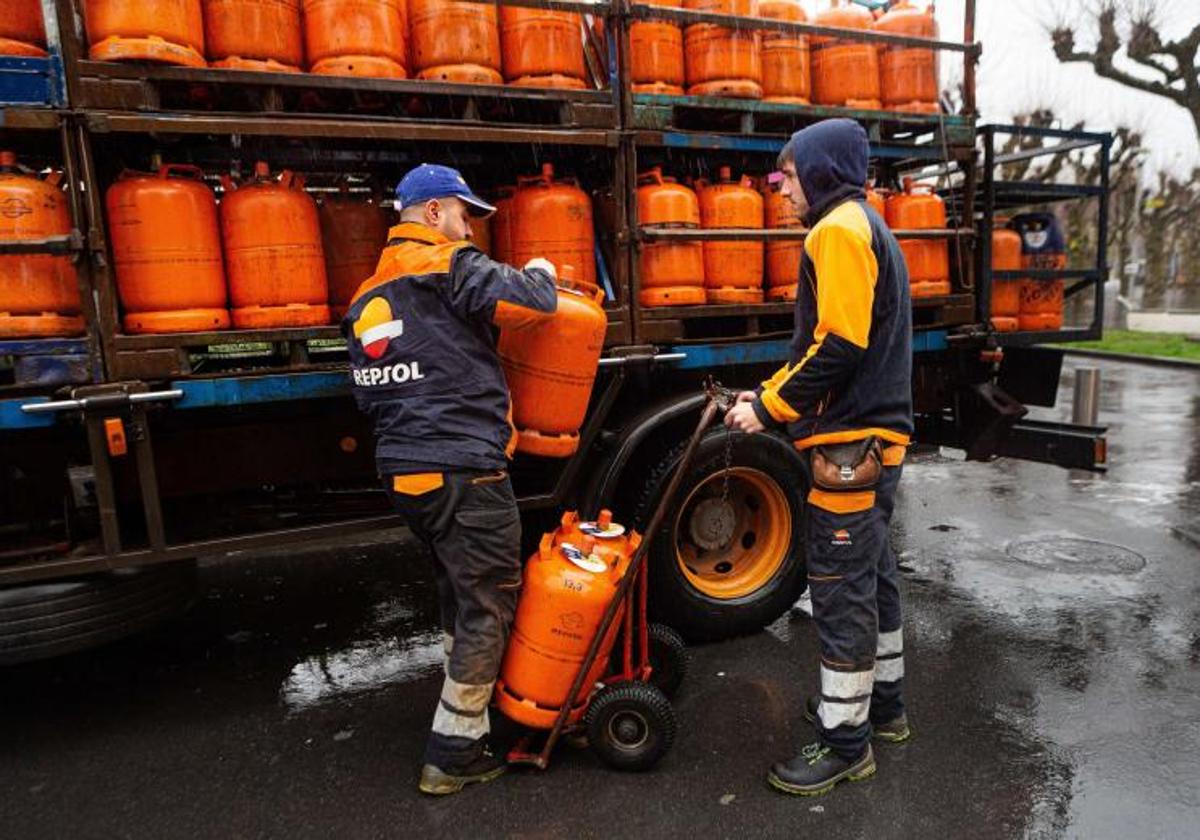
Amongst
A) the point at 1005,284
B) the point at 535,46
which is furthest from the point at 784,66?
the point at 1005,284

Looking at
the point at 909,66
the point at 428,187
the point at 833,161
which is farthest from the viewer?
the point at 909,66

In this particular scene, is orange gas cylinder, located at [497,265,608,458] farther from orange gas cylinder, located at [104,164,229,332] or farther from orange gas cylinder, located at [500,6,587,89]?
orange gas cylinder, located at [104,164,229,332]

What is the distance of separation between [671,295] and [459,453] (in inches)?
59.7

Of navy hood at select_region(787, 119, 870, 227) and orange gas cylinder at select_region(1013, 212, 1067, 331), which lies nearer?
navy hood at select_region(787, 119, 870, 227)

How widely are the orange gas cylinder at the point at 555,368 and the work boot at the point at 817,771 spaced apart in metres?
1.41

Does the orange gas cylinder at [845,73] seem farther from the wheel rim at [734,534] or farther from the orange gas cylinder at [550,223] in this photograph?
the wheel rim at [734,534]

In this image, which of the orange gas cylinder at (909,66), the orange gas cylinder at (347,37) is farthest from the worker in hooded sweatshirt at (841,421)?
the orange gas cylinder at (909,66)

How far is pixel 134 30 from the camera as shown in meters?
2.95

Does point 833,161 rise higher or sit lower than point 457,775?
higher

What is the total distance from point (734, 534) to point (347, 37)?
282 cm

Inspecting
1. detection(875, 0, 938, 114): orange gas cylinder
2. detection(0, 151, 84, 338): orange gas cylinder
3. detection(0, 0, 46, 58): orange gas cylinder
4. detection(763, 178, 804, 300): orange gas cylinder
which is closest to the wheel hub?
detection(763, 178, 804, 300): orange gas cylinder

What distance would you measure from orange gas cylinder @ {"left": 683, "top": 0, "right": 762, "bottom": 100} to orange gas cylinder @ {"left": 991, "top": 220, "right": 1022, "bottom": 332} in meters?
1.86

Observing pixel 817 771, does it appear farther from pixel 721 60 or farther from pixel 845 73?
pixel 845 73

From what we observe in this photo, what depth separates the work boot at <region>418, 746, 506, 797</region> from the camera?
2.95 meters
